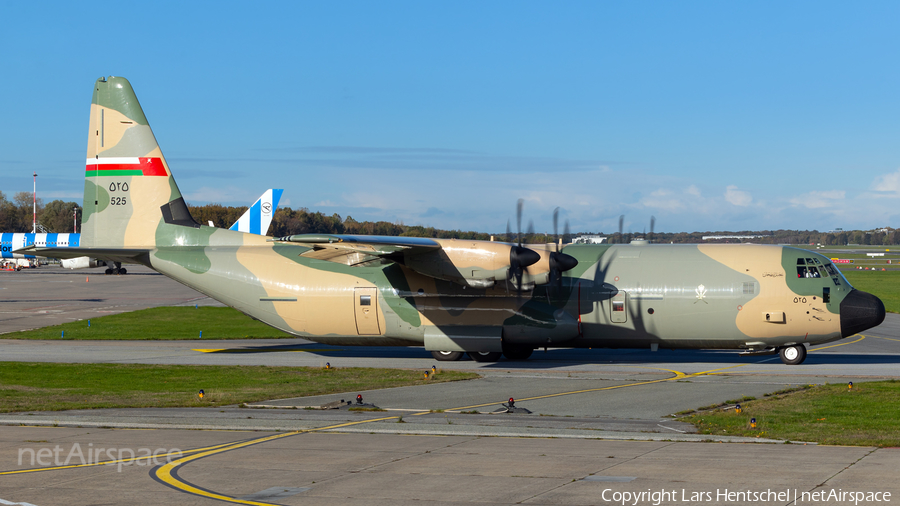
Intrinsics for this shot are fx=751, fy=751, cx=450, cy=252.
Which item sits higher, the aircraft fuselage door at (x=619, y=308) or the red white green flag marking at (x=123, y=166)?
the red white green flag marking at (x=123, y=166)

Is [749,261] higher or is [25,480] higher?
[749,261]

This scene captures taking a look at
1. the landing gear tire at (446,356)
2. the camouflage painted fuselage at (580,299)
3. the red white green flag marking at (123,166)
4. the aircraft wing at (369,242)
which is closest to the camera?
the aircraft wing at (369,242)

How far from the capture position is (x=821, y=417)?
16453mm

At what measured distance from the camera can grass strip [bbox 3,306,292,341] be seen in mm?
36469

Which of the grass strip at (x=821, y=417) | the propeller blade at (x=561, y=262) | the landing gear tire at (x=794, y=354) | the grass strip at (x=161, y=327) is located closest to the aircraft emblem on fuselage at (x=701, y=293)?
the landing gear tire at (x=794, y=354)

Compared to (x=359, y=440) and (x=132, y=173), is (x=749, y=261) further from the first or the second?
(x=132, y=173)

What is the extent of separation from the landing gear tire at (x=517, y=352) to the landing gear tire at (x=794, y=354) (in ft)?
29.2

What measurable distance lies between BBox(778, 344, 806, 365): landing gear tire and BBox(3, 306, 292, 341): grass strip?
23.0m

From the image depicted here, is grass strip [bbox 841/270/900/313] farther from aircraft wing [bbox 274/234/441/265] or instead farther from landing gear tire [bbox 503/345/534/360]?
aircraft wing [bbox 274/234/441/265]

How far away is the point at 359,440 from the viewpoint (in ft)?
45.9

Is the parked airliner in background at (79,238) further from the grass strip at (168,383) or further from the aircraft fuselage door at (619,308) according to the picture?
the aircraft fuselage door at (619,308)

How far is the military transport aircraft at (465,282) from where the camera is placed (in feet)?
82.4

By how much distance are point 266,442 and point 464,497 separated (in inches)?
205

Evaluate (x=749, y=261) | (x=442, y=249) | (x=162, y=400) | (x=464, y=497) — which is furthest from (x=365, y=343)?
(x=464, y=497)
